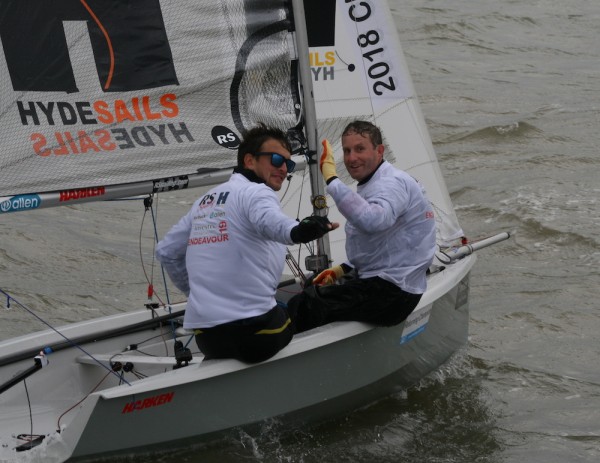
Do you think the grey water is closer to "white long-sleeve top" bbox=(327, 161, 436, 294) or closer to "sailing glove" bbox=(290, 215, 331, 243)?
"white long-sleeve top" bbox=(327, 161, 436, 294)

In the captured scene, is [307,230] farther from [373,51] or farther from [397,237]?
[373,51]

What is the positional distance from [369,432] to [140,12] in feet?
6.48

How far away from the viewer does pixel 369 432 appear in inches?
179

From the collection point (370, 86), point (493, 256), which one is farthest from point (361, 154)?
point (493, 256)

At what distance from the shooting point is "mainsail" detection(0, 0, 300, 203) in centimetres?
395

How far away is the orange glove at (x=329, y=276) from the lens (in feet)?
14.5

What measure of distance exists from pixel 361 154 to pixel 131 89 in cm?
93

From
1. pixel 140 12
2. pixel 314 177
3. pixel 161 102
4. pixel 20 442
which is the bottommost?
pixel 20 442

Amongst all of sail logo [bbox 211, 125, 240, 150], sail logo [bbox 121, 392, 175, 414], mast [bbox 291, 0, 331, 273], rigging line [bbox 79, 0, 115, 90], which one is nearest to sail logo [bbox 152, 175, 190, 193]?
sail logo [bbox 211, 125, 240, 150]

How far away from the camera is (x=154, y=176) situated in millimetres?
4207

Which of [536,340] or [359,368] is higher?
[359,368]

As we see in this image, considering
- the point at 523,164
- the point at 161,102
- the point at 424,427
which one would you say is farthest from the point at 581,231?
the point at 161,102

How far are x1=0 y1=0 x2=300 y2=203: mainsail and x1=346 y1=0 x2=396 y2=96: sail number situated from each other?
0.86 m

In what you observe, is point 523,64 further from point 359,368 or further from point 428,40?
point 359,368
